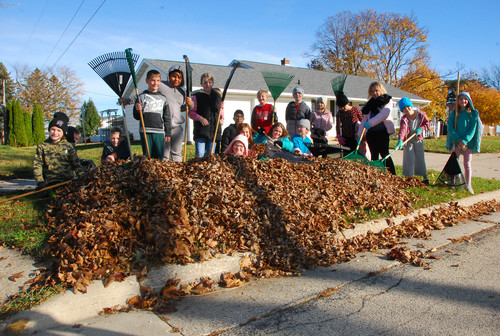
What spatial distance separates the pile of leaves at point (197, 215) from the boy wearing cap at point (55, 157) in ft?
3.37

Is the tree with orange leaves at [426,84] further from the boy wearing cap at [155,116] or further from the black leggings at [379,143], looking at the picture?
the boy wearing cap at [155,116]

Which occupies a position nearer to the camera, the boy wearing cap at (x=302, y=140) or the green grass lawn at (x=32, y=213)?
the green grass lawn at (x=32, y=213)

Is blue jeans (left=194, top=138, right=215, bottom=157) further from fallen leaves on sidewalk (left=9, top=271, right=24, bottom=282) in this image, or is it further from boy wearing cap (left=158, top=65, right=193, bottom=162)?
fallen leaves on sidewalk (left=9, top=271, right=24, bottom=282)

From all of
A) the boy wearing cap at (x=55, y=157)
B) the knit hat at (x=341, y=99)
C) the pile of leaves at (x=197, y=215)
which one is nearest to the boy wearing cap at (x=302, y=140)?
the knit hat at (x=341, y=99)

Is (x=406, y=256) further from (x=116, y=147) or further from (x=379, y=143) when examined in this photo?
(x=116, y=147)

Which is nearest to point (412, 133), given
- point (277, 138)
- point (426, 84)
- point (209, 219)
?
point (277, 138)

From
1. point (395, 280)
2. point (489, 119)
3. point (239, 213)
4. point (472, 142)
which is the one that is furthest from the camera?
point (489, 119)

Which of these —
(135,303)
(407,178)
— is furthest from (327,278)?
(407,178)

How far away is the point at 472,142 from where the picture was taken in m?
7.20

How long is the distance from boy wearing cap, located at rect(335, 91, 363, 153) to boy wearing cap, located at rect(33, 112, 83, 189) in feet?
16.7

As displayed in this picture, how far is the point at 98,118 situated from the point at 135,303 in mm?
59046

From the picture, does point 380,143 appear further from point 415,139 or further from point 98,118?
point 98,118

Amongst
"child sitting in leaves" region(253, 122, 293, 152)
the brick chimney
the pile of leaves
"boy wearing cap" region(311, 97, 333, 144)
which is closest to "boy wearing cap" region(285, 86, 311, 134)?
"boy wearing cap" region(311, 97, 333, 144)

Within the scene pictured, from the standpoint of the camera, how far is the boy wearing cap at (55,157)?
17.9 feet
